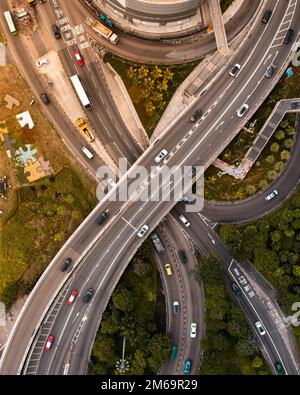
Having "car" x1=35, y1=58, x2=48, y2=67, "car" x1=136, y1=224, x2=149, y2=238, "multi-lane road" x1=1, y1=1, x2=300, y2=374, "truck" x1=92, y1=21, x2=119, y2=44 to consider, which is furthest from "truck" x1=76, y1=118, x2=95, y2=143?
"car" x1=136, y1=224, x2=149, y2=238

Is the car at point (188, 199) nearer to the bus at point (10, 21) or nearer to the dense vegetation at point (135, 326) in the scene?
the dense vegetation at point (135, 326)

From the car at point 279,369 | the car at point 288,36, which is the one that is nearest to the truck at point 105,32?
the car at point 288,36

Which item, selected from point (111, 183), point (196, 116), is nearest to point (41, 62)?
point (111, 183)

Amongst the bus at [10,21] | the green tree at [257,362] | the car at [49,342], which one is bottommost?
the green tree at [257,362]

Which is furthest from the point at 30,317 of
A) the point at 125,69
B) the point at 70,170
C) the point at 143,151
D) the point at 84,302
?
the point at 125,69

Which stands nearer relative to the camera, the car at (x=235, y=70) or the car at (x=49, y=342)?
the car at (x=49, y=342)

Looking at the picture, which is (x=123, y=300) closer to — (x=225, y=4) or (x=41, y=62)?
(x=41, y=62)

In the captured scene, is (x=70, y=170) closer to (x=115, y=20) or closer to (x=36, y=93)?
(x=36, y=93)
